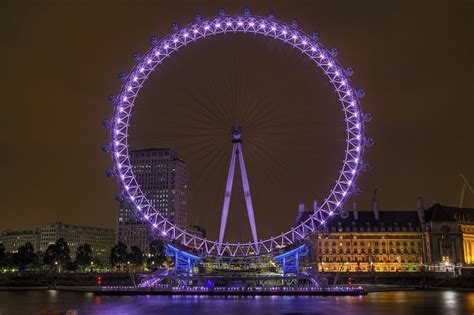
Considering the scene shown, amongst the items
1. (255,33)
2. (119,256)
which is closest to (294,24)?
(255,33)

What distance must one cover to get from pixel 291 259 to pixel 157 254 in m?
65.4

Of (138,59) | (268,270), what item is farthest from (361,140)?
(138,59)

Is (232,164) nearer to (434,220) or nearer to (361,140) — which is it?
(361,140)

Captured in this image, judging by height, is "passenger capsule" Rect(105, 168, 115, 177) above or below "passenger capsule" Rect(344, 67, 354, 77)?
below

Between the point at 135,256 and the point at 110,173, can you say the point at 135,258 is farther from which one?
the point at 110,173

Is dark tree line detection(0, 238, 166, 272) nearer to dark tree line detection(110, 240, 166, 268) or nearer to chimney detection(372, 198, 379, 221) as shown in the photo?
dark tree line detection(110, 240, 166, 268)

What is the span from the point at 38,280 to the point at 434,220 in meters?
82.6

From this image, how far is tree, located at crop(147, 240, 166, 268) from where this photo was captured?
130125 millimetres

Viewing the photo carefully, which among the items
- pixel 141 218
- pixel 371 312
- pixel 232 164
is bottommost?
pixel 371 312

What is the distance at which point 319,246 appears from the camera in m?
129

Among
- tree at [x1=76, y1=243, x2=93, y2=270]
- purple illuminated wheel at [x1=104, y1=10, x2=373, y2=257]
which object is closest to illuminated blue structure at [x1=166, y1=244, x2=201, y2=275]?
purple illuminated wheel at [x1=104, y1=10, x2=373, y2=257]

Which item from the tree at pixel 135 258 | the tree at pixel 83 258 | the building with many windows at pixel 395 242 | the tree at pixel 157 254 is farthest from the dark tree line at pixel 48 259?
the building with many windows at pixel 395 242

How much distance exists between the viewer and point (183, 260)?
7325 centimetres

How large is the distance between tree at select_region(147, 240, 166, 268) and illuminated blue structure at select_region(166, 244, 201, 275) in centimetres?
5596
